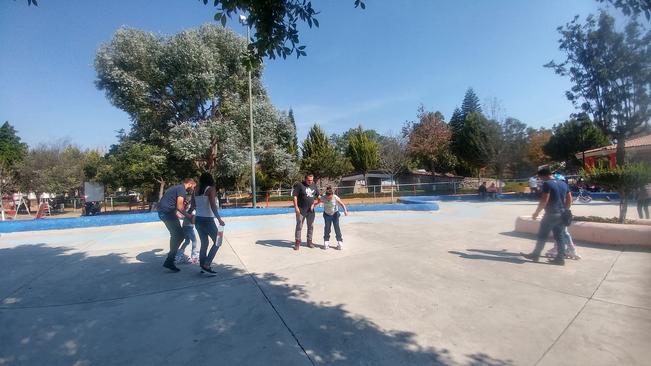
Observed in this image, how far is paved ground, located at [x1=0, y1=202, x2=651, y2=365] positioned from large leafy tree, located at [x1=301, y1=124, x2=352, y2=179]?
33614 millimetres

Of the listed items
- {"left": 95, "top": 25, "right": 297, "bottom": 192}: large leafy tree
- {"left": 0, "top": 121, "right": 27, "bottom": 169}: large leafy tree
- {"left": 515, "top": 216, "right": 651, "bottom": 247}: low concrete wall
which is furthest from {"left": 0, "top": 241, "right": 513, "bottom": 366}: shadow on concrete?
{"left": 0, "top": 121, "right": 27, "bottom": 169}: large leafy tree

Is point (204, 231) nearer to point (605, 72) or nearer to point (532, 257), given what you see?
point (532, 257)

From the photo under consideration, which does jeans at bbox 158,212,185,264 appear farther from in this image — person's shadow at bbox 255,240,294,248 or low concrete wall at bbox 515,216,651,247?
low concrete wall at bbox 515,216,651,247

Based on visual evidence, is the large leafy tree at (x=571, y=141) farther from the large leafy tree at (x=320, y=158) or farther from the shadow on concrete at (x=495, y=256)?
the shadow on concrete at (x=495, y=256)

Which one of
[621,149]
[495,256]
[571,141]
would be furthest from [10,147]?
[571,141]

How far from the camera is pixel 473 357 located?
2.80m

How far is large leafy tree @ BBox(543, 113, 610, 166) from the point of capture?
37.7 metres

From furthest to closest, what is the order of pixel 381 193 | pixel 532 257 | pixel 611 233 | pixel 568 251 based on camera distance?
pixel 381 193 → pixel 611 233 → pixel 568 251 → pixel 532 257

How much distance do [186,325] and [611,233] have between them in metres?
7.82

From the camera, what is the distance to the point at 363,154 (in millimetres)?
45469

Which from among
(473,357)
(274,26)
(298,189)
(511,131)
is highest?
(511,131)

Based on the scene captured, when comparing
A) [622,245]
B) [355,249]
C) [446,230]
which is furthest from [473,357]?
[446,230]

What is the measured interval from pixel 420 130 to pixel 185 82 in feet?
86.7

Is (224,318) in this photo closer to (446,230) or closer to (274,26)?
(274,26)
